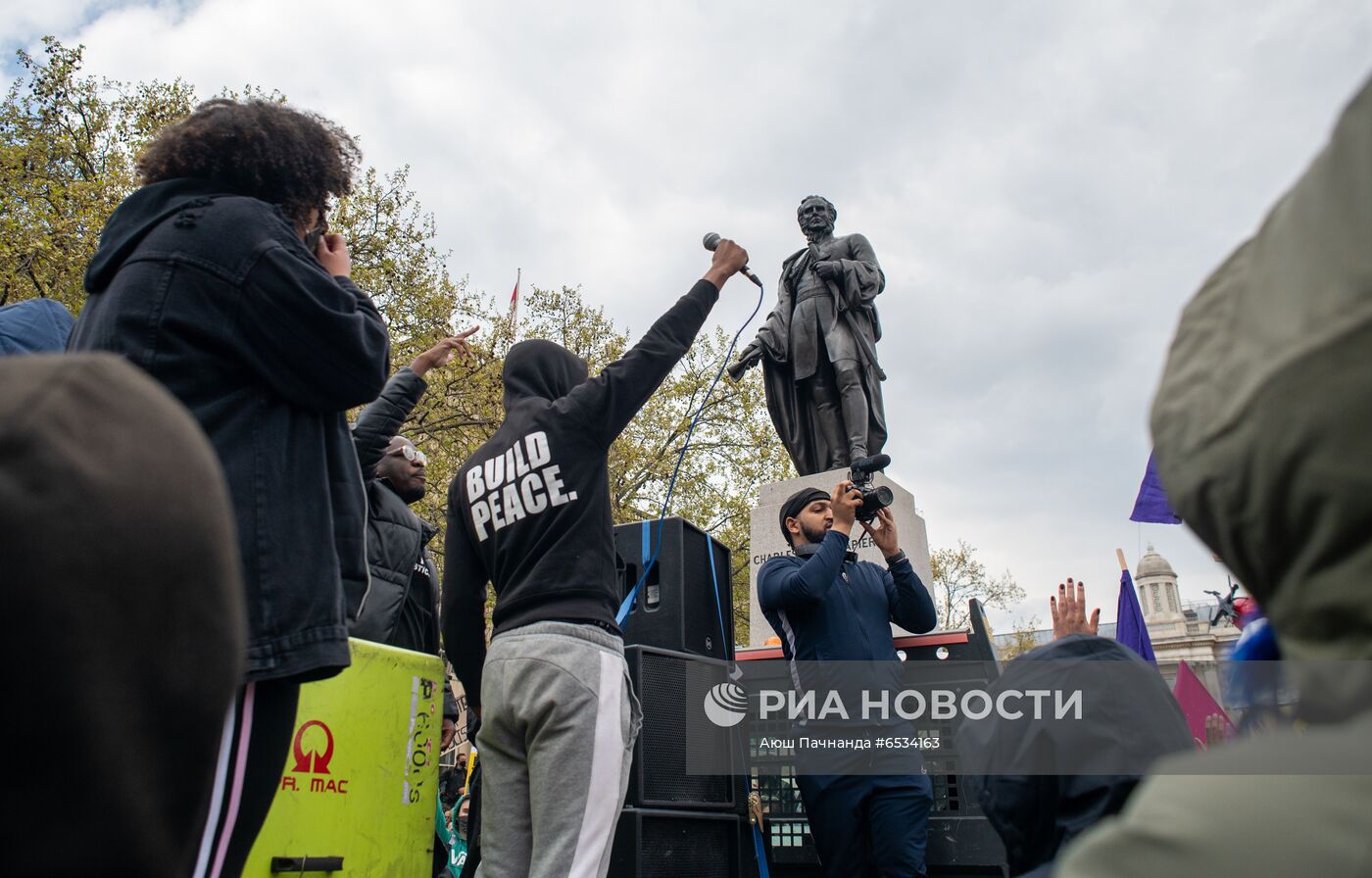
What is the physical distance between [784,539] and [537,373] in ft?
13.2

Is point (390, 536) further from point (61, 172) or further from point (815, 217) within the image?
point (61, 172)

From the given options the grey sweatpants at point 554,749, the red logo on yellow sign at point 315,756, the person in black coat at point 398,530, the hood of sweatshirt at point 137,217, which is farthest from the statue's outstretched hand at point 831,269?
the hood of sweatshirt at point 137,217

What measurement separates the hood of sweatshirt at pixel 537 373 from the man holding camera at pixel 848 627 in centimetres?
125

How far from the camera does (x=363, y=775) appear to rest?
286 centimetres

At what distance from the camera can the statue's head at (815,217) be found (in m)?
8.31

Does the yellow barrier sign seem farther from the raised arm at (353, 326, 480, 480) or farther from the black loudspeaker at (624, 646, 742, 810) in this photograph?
the black loudspeaker at (624, 646, 742, 810)

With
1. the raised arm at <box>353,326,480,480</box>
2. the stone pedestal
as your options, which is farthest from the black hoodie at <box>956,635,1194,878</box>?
the stone pedestal

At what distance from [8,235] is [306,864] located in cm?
1273

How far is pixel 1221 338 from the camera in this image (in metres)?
0.69

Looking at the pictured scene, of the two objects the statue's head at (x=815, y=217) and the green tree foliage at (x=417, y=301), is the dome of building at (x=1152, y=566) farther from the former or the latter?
the statue's head at (x=815, y=217)

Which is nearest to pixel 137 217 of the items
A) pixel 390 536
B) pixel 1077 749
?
pixel 1077 749

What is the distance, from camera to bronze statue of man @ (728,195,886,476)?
25.3ft

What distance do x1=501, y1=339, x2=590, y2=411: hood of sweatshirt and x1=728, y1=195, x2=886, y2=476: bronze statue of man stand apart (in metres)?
4.15

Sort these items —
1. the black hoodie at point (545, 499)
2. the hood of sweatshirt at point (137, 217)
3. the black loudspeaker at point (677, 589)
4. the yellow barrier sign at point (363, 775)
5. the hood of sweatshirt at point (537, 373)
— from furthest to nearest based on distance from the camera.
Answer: the black loudspeaker at point (677, 589) → the hood of sweatshirt at point (537, 373) → the black hoodie at point (545, 499) → the yellow barrier sign at point (363, 775) → the hood of sweatshirt at point (137, 217)
